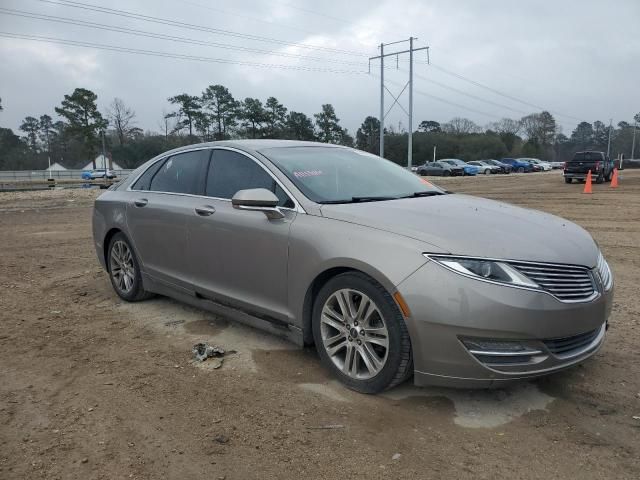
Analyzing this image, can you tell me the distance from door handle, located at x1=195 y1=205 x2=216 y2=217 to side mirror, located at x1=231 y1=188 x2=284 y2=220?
58 centimetres

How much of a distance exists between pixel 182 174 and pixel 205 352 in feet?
5.77

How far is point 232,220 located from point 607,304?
104 inches

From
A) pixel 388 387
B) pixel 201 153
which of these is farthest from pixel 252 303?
pixel 201 153

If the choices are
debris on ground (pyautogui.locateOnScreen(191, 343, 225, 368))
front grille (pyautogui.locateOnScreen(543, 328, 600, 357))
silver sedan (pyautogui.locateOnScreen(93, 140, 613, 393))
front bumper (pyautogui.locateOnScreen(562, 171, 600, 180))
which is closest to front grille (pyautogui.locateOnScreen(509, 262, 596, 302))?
silver sedan (pyautogui.locateOnScreen(93, 140, 613, 393))

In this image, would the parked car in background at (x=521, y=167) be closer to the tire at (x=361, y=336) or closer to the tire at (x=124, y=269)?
the tire at (x=124, y=269)

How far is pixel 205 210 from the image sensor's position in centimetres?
430

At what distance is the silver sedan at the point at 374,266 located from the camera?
287 cm

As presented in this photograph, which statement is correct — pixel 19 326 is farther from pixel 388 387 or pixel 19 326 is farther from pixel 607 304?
pixel 607 304

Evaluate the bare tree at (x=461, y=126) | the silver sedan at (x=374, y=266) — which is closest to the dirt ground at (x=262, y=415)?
the silver sedan at (x=374, y=266)

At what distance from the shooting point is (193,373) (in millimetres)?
3678

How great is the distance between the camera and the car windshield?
3.83 meters

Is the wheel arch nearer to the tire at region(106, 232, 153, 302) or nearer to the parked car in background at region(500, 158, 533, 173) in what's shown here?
the tire at region(106, 232, 153, 302)

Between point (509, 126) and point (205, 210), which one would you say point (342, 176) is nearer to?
point (205, 210)

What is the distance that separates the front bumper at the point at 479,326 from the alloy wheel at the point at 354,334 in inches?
10.3
